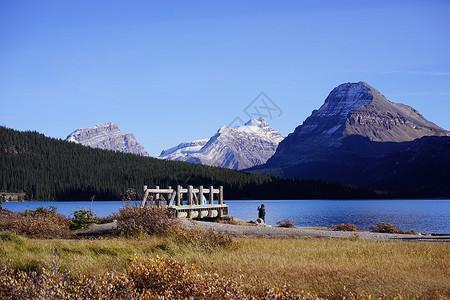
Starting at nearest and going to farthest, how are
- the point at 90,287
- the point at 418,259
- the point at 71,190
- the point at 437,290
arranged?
1. the point at 90,287
2. the point at 437,290
3. the point at 418,259
4. the point at 71,190

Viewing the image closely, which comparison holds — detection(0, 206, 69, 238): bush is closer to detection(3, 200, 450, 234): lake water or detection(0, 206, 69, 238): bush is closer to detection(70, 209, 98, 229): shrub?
detection(70, 209, 98, 229): shrub

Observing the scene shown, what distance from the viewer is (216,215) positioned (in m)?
33.6

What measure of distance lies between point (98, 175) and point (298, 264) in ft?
556

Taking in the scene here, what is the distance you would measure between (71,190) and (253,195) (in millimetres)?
65015

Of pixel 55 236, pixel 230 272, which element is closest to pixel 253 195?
pixel 55 236

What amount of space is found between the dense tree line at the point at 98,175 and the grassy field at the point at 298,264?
474 feet

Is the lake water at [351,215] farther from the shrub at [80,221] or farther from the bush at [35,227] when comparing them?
the bush at [35,227]

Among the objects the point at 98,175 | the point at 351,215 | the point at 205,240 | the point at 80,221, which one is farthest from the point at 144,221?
the point at 98,175

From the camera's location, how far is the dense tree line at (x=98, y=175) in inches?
6649

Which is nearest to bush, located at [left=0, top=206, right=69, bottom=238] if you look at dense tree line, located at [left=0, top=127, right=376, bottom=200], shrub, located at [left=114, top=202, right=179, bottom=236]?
shrub, located at [left=114, top=202, right=179, bottom=236]

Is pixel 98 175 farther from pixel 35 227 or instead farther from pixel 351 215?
pixel 35 227

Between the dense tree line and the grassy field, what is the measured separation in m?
144

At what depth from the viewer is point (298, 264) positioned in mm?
12047

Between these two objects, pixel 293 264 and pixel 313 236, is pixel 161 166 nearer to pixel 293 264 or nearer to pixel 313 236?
pixel 313 236
